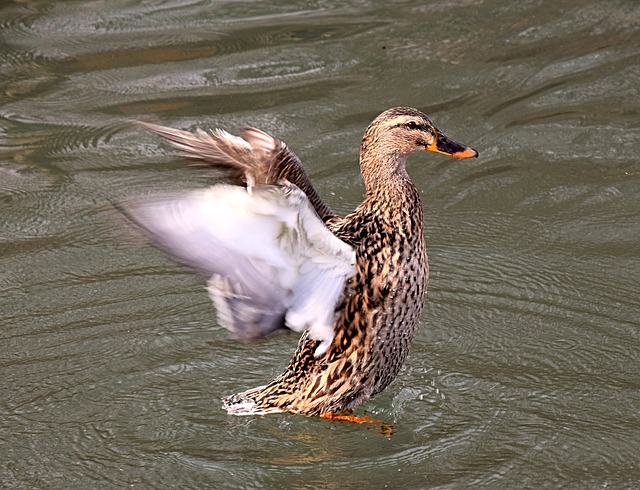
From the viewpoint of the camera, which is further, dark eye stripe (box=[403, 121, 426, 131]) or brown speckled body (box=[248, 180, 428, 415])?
dark eye stripe (box=[403, 121, 426, 131])

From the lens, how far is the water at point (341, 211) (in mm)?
4535

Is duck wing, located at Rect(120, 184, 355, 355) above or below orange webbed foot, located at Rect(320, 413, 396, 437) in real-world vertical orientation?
above

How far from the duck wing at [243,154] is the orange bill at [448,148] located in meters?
0.68

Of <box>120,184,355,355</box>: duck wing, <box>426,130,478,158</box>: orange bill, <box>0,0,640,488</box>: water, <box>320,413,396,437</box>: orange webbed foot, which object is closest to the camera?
<box>120,184,355,355</box>: duck wing

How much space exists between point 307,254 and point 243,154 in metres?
0.54

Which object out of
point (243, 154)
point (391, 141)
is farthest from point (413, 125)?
point (243, 154)

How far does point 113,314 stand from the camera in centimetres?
538

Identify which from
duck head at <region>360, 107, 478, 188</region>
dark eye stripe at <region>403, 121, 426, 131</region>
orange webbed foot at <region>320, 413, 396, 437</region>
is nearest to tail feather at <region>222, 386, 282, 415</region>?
orange webbed foot at <region>320, 413, 396, 437</region>

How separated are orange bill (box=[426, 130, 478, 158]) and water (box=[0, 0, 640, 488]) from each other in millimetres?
797

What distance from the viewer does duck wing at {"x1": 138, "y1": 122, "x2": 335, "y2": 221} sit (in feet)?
14.3

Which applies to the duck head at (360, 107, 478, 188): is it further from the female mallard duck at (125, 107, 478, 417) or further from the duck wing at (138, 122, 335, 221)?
→ the duck wing at (138, 122, 335, 221)

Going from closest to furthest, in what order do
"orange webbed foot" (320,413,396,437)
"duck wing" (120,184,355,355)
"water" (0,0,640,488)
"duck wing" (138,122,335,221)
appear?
"duck wing" (120,184,355,355) → "duck wing" (138,122,335,221) → "water" (0,0,640,488) → "orange webbed foot" (320,413,396,437)

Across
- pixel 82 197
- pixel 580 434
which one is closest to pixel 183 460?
pixel 580 434

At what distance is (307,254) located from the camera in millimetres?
4137
